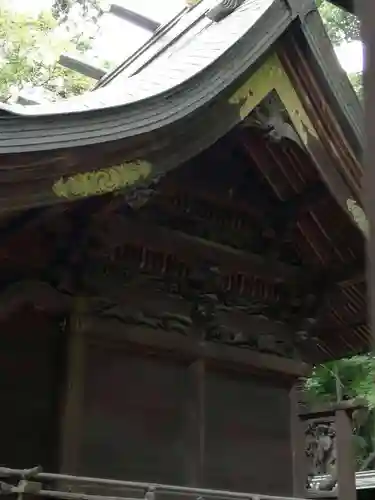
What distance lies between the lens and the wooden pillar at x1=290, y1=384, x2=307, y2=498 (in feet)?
15.4

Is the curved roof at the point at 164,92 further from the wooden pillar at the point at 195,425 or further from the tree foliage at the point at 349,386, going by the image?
the tree foliage at the point at 349,386

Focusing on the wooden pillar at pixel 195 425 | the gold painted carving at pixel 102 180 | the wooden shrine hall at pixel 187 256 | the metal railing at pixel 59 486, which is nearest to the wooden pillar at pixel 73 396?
the wooden shrine hall at pixel 187 256

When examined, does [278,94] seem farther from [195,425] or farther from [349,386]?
[349,386]

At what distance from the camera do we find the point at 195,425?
13.6 feet

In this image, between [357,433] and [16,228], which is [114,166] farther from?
[357,433]

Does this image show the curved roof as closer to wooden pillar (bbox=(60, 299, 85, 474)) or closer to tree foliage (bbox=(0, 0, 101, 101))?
wooden pillar (bbox=(60, 299, 85, 474))

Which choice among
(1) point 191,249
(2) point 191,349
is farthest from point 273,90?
(2) point 191,349

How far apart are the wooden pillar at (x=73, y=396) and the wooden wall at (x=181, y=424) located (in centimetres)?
5

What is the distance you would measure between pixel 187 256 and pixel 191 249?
5 centimetres

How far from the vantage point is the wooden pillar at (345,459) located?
180 inches

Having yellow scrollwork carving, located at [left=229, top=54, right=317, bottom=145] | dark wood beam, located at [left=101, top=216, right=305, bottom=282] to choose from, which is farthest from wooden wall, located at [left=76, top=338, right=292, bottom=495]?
yellow scrollwork carving, located at [left=229, top=54, right=317, bottom=145]

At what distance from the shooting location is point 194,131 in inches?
135

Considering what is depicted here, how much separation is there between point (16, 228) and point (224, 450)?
6.33 feet

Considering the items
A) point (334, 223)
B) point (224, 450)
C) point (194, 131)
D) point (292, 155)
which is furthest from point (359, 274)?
point (194, 131)
